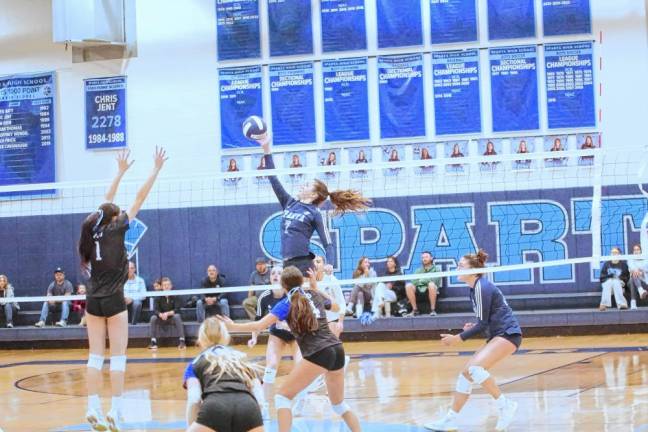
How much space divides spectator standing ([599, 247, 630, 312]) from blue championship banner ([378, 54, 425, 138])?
13.1ft

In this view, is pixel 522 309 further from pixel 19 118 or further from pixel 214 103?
pixel 19 118

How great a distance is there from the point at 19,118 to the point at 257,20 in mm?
5184

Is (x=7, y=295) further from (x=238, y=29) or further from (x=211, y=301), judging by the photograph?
(x=238, y=29)

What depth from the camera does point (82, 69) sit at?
19594 mm

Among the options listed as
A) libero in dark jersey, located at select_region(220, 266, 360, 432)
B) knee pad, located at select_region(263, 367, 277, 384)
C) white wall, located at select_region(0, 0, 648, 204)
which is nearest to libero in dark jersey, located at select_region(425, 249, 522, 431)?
libero in dark jersey, located at select_region(220, 266, 360, 432)

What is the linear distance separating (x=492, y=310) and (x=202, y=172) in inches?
439

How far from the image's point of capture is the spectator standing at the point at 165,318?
689 inches

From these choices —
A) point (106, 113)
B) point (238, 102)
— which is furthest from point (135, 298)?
point (238, 102)

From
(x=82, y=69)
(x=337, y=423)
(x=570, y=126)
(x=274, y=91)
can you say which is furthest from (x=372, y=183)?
(x=337, y=423)

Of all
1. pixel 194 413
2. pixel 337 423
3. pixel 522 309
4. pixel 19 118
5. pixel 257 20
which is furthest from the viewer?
pixel 19 118

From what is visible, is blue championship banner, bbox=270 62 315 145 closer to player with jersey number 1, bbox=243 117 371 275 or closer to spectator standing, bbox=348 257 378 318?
spectator standing, bbox=348 257 378 318

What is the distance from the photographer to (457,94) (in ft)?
58.5

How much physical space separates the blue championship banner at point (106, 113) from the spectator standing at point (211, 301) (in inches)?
129

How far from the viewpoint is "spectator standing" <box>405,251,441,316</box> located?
17.1m
